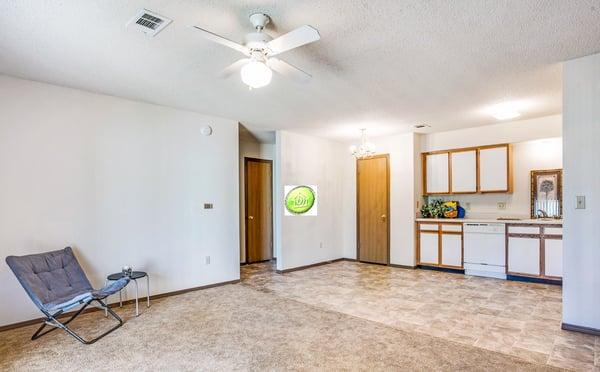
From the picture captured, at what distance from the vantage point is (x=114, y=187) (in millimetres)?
3906

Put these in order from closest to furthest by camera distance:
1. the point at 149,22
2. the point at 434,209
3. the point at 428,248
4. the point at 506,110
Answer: the point at 149,22 → the point at 506,110 → the point at 428,248 → the point at 434,209

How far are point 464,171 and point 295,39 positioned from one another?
189 inches

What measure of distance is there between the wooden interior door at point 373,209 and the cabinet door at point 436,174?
0.75 meters

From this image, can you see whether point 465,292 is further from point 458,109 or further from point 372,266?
point 458,109

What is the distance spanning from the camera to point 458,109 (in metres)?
4.51

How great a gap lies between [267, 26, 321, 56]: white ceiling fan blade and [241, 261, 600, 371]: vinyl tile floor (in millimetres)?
2740

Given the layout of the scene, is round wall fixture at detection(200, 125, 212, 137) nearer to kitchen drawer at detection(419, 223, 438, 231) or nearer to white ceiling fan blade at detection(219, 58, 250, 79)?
white ceiling fan blade at detection(219, 58, 250, 79)

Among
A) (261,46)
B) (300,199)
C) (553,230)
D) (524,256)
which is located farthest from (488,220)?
(261,46)

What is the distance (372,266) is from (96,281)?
179 inches

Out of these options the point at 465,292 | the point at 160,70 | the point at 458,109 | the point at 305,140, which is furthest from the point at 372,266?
the point at 160,70

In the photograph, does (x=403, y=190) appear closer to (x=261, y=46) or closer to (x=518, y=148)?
(x=518, y=148)

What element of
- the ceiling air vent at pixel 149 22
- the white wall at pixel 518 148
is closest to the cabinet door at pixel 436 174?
→ the white wall at pixel 518 148

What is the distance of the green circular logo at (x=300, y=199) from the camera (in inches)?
235

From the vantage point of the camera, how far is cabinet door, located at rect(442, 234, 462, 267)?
5.54 m
